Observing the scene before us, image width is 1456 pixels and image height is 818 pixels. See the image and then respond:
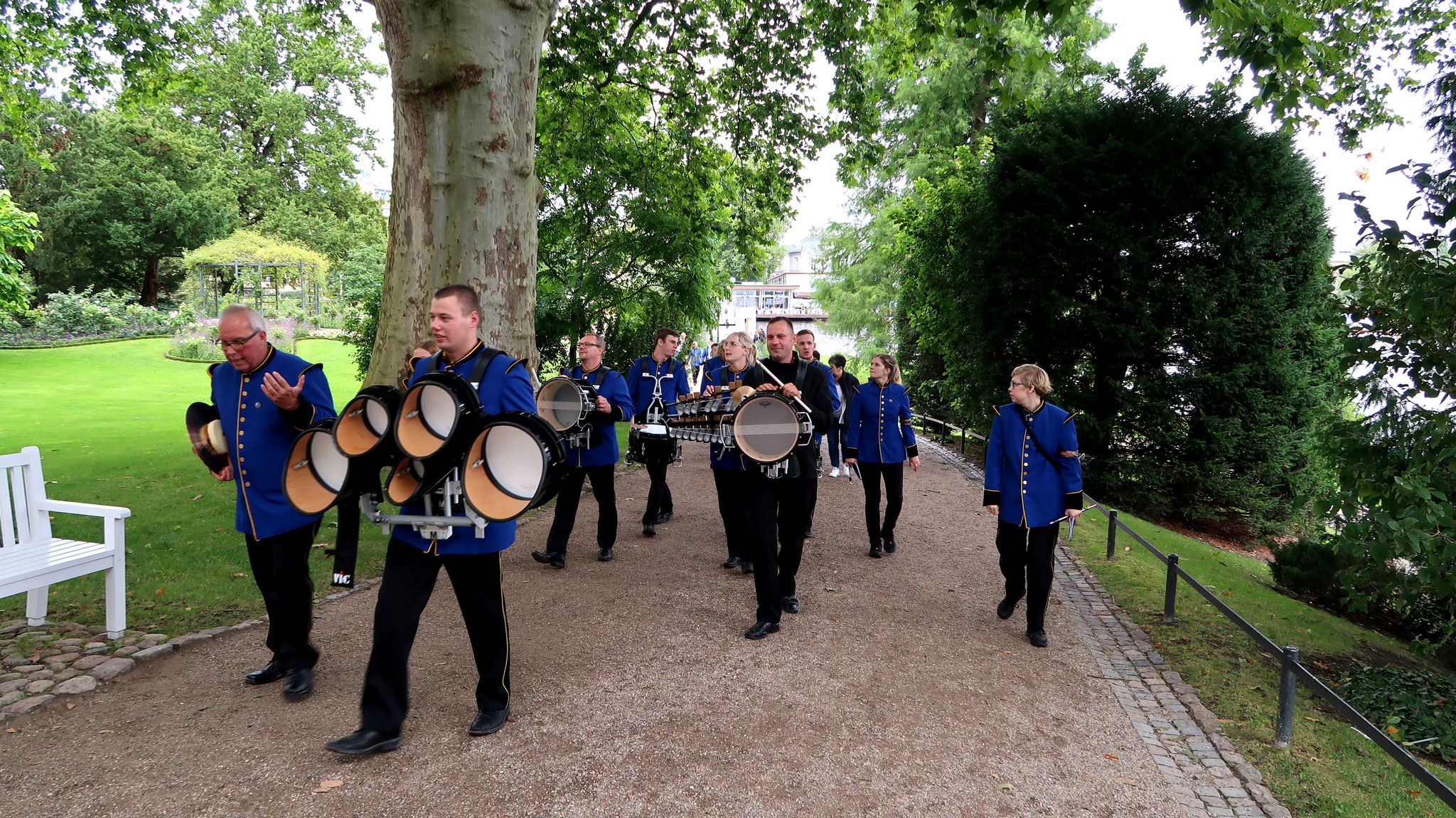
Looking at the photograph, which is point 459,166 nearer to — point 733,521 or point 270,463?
point 270,463

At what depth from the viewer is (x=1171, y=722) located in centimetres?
443

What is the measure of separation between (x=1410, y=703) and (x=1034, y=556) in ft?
8.46

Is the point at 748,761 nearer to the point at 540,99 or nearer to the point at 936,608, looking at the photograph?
the point at 936,608

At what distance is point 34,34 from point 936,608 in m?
15.3

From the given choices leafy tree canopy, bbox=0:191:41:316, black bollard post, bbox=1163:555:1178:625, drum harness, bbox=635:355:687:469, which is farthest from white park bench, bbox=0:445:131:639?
leafy tree canopy, bbox=0:191:41:316

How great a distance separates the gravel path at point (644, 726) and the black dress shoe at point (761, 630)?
8 cm

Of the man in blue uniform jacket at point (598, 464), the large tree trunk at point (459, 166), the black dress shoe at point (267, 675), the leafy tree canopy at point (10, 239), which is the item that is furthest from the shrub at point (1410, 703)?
the leafy tree canopy at point (10, 239)

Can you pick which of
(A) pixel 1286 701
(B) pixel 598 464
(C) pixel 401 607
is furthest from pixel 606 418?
(A) pixel 1286 701

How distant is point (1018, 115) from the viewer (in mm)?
13867

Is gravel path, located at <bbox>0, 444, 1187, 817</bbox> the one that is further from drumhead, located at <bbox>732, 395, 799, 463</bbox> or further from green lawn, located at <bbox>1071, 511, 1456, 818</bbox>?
drumhead, located at <bbox>732, 395, 799, 463</bbox>

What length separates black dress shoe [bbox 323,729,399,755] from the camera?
3529 millimetres

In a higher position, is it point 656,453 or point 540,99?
point 540,99

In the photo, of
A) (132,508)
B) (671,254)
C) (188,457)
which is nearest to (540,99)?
(671,254)

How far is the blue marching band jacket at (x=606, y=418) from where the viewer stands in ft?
23.1
